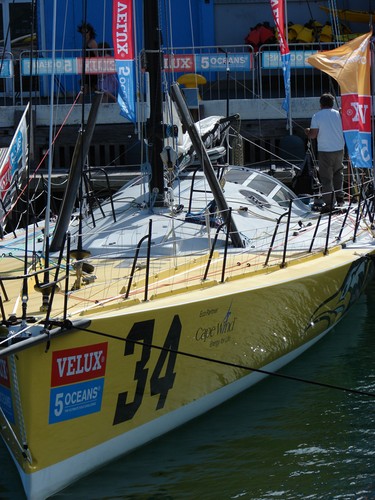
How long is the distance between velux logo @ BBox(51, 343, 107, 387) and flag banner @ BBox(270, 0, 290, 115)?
8.09 meters

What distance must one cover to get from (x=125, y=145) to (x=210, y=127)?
5088 mm

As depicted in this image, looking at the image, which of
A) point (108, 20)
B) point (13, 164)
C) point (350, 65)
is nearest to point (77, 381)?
point (13, 164)

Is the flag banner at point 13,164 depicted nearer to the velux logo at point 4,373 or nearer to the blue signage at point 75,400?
the velux logo at point 4,373

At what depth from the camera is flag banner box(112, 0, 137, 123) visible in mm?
11000

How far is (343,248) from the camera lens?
9.89 meters

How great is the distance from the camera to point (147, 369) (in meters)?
6.97

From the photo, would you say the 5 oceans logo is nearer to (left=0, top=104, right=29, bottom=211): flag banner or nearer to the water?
the water

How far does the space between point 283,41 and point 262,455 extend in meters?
8.49

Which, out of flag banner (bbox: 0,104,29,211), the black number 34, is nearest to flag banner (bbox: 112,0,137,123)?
flag banner (bbox: 0,104,29,211)

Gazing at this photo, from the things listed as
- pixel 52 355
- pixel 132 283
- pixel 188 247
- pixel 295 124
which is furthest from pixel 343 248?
pixel 295 124

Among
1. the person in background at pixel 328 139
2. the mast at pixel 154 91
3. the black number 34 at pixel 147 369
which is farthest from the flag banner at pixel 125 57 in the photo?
the black number 34 at pixel 147 369

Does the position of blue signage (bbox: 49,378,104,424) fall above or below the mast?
below

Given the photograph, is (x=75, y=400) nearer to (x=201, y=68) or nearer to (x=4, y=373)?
(x=4, y=373)

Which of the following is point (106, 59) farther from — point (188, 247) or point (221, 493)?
point (221, 493)
